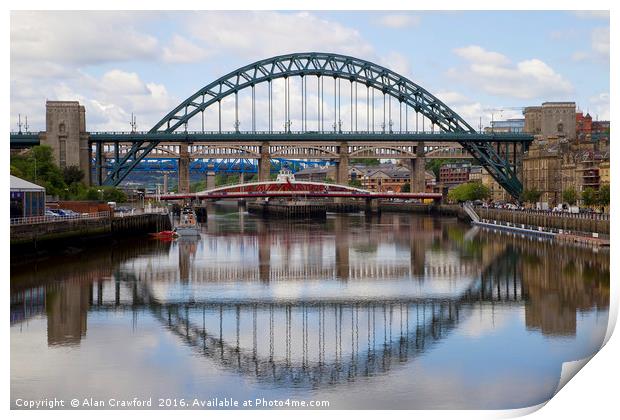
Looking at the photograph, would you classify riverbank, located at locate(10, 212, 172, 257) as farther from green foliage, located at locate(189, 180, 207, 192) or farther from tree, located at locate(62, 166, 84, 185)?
green foliage, located at locate(189, 180, 207, 192)

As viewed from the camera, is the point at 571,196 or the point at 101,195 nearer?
the point at 571,196

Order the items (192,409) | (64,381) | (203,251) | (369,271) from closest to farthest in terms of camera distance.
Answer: (192,409), (64,381), (369,271), (203,251)

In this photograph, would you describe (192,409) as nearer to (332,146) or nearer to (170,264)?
(170,264)

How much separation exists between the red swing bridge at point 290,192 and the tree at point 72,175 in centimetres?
1446

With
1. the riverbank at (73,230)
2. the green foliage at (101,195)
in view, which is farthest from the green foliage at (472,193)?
the riverbank at (73,230)

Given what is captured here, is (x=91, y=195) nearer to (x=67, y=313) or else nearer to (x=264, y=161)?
(x=264, y=161)

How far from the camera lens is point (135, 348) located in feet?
76.9

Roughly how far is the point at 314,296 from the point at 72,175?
44381 mm

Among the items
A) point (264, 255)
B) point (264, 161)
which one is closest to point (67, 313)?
point (264, 255)

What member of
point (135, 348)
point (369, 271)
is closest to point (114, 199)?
point (369, 271)

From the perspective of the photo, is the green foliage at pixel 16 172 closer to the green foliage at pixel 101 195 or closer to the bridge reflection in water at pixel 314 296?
the bridge reflection in water at pixel 314 296

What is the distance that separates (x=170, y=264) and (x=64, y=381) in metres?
22.1

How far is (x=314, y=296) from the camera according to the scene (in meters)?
31.6

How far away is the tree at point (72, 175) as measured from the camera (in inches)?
2788
